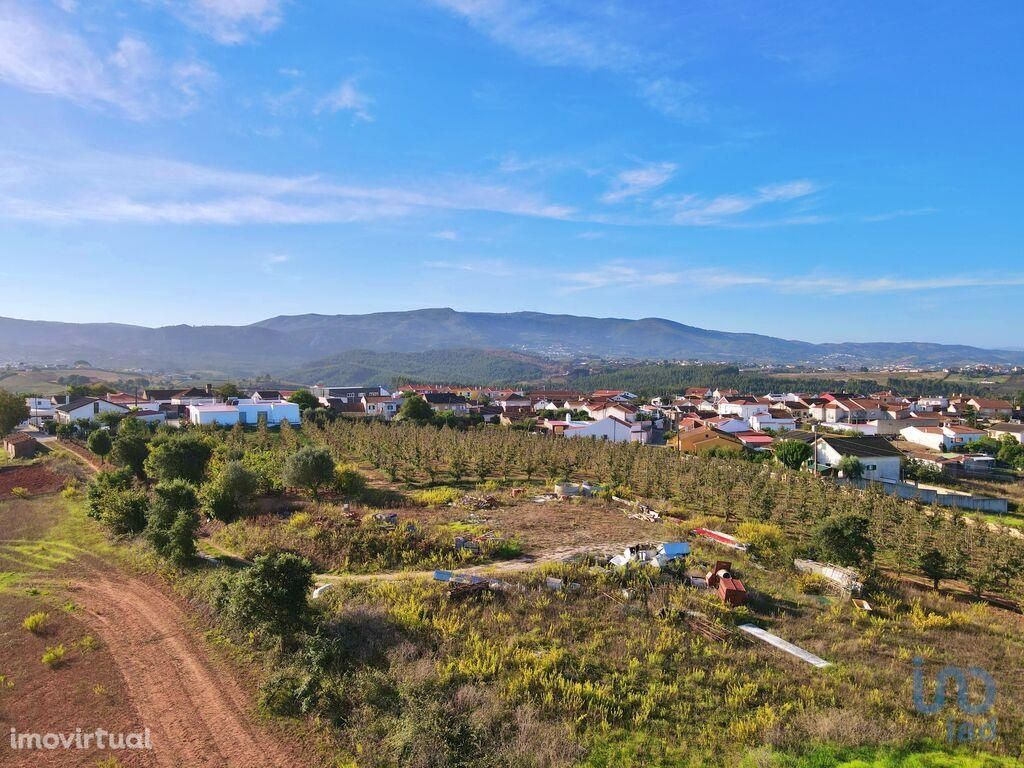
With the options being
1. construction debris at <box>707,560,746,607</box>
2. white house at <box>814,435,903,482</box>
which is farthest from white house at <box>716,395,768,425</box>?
construction debris at <box>707,560,746,607</box>

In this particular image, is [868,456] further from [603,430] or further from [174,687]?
[174,687]

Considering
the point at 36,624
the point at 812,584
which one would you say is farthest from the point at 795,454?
the point at 36,624

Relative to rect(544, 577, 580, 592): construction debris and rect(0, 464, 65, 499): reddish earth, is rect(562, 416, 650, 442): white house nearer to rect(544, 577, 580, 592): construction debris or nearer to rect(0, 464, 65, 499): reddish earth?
rect(544, 577, 580, 592): construction debris

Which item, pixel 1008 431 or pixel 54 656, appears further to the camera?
pixel 1008 431

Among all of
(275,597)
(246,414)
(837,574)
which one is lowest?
(837,574)

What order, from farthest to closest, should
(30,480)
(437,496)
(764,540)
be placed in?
1. (30,480)
2. (437,496)
3. (764,540)

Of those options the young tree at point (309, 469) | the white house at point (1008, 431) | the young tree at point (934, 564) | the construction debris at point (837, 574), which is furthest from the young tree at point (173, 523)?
the white house at point (1008, 431)

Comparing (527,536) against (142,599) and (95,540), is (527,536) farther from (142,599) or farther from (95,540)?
(95,540)
